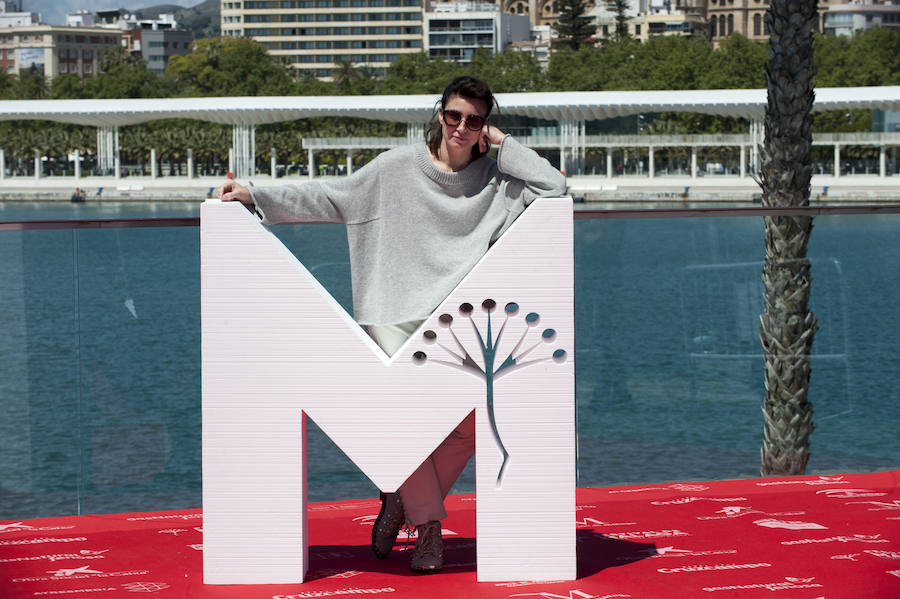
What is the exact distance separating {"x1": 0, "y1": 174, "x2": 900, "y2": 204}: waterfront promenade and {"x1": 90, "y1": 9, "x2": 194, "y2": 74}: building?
93.2m

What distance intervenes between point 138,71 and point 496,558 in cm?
8626

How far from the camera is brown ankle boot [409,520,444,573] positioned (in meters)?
2.95

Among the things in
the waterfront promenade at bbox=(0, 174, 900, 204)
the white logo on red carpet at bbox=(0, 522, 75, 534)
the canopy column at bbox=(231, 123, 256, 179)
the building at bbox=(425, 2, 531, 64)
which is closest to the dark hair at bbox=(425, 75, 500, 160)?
the white logo on red carpet at bbox=(0, 522, 75, 534)

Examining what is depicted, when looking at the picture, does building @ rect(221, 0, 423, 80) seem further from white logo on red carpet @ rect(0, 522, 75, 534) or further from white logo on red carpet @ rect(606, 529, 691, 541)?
white logo on red carpet @ rect(606, 529, 691, 541)

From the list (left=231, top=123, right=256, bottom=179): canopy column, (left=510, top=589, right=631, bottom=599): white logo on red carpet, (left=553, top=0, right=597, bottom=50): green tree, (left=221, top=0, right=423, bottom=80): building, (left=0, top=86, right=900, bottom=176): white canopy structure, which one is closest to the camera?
(left=510, top=589, right=631, bottom=599): white logo on red carpet

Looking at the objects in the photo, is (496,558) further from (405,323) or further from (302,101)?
(302,101)

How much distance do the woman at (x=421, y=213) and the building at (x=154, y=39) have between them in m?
149

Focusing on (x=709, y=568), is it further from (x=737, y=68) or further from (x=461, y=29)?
(x=461, y=29)

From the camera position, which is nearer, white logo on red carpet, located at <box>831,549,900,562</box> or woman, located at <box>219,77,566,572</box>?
woman, located at <box>219,77,566,572</box>

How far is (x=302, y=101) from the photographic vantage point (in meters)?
57.2

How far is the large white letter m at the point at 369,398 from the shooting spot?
286 centimetres

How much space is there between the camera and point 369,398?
2.88 metres

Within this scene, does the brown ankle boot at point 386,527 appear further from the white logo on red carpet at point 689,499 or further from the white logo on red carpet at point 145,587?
the white logo on red carpet at point 689,499

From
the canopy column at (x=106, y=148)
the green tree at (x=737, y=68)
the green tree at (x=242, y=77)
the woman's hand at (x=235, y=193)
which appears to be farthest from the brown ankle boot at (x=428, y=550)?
the green tree at (x=242, y=77)
